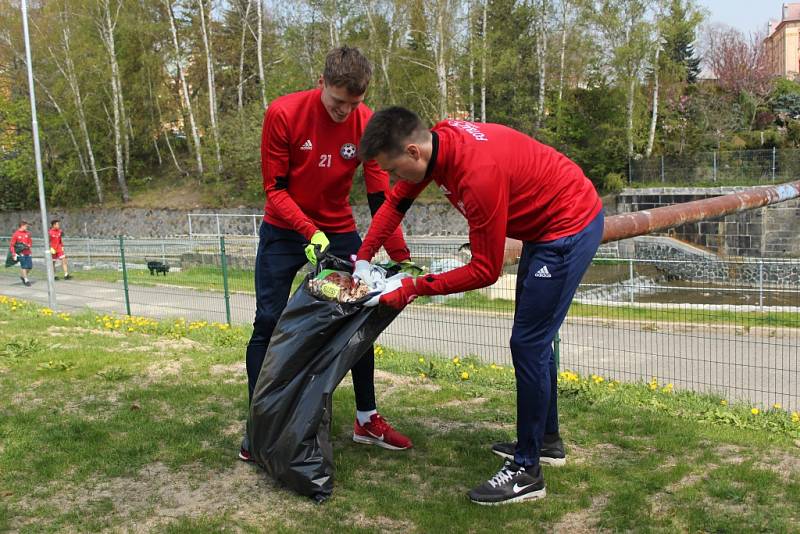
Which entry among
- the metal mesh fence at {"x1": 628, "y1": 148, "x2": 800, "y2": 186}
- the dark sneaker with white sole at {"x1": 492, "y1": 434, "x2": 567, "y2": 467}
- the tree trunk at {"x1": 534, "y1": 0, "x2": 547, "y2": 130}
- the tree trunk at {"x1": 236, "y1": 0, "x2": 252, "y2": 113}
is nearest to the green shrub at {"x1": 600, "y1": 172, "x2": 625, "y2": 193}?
the metal mesh fence at {"x1": 628, "y1": 148, "x2": 800, "y2": 186}

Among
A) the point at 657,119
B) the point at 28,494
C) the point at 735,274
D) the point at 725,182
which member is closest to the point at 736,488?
the point at 28,494

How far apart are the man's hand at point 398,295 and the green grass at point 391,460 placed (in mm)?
896

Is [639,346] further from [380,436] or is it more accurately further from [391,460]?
[391,460]

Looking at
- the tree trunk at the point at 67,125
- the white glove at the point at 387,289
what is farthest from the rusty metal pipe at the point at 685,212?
the tree trunk at the point at 67,125

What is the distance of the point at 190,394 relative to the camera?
4.98m

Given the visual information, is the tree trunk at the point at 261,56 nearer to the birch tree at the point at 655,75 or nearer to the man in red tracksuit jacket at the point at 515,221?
the birch tree at the point at 655,75

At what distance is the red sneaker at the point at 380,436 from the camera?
391 centimetres

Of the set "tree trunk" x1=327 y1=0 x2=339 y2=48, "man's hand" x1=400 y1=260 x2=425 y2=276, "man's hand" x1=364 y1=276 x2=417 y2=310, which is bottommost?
"man's hand" x1=364 y1=276 x2=417 y2=310

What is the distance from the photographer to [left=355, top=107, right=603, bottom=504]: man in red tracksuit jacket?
293cm

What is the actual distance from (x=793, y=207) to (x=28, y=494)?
82.3 feet

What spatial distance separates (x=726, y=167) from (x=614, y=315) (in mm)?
19446

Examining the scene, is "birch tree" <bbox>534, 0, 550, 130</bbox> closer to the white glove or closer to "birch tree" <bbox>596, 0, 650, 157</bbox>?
"birch tree" <bbox>596, 0, 650, 157</bbox>

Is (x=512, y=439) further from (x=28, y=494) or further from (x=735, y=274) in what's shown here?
(x=735, y=274)

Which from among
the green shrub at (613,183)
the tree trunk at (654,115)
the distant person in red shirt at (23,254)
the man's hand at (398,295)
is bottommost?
the distant person in red shirt at (23,254)
